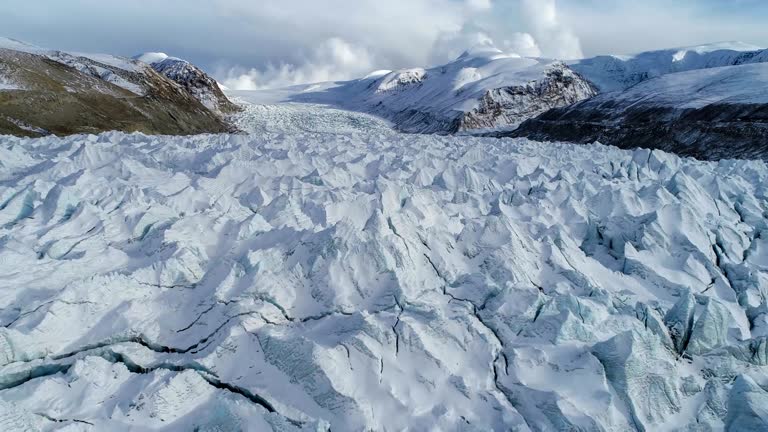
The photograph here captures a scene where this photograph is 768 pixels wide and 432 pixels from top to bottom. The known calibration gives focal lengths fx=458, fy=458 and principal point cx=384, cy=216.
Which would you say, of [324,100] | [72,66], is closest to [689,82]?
[72,66]

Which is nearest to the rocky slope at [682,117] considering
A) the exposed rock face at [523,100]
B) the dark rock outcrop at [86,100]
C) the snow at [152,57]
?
the exposed rock face at [523,100]

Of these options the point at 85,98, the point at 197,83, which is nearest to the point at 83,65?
the point at 85,98

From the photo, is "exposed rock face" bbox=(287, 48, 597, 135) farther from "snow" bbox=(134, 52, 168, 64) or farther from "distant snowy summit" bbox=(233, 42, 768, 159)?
"snow" bbox=(134, 52, 168, 64)

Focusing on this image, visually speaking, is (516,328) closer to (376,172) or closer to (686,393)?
(686,393)

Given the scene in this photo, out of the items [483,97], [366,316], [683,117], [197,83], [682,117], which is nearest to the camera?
[366,316]

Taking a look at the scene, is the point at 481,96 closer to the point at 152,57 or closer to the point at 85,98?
the point at 85,98

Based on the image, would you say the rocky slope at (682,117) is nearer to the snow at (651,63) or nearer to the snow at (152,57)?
the snow at (651,63)

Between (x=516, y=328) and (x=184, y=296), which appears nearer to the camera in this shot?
(x=516, y=328)

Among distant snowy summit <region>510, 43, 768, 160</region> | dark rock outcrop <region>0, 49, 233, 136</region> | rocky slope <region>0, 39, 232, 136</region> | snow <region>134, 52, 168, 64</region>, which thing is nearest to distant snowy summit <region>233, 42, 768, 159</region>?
distant snowy summit <region>510, 43, 768, 160</region>
